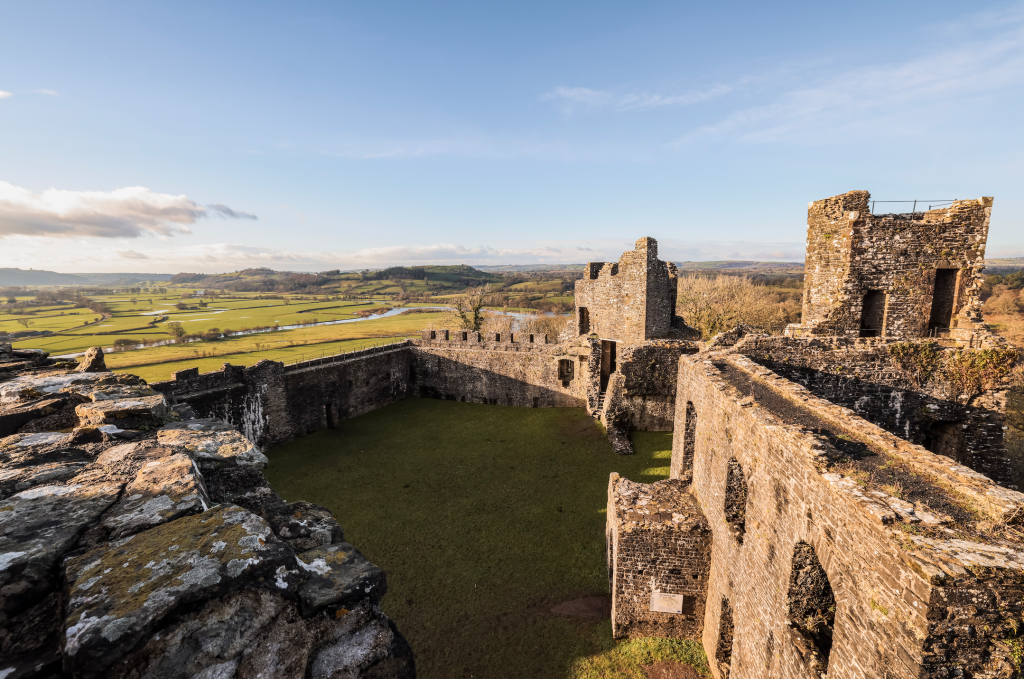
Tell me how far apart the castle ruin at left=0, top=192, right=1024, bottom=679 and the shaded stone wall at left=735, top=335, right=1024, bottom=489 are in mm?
55

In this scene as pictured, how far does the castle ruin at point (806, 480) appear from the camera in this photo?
11.2 feet

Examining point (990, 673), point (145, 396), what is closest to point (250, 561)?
point (145, 396)

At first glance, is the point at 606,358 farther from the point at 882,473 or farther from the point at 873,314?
the point at 882,473

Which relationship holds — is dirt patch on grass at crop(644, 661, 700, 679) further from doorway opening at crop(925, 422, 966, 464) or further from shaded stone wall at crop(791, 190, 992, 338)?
shaded stone wall at crop(791, 190, 992, 338)

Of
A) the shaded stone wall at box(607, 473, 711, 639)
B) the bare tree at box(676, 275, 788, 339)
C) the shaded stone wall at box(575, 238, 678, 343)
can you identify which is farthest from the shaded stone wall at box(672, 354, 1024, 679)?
the bare tree at box(676, 275, 788, 339)

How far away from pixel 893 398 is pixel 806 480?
33.6 feet

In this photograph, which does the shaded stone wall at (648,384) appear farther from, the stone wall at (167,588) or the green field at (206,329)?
the green field at (206,329)

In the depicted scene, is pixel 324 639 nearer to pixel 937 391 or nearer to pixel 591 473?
pixel 591 473

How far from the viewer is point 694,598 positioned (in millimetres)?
9164

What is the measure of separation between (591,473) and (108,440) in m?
→ 14.4

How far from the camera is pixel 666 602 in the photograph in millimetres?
9250

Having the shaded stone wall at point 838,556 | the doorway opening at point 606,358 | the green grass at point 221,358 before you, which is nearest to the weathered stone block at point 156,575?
the shaded stone wall at point 838,556

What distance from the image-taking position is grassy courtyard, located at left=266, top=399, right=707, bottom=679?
9367 mm

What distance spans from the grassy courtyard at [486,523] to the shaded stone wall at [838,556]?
3324mm
